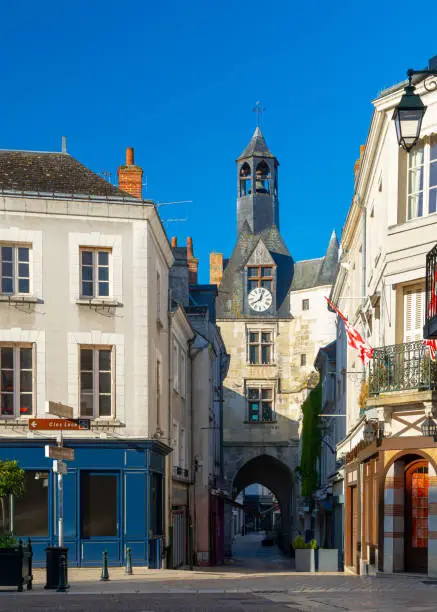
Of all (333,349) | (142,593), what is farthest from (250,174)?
(142,593)

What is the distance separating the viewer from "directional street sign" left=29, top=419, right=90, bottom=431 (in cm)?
2159

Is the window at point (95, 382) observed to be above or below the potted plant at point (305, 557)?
above

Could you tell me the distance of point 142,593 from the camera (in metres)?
17.5

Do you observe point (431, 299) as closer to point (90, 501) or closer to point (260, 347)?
point (90, 501)

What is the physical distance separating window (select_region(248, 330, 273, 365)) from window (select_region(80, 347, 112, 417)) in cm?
3387

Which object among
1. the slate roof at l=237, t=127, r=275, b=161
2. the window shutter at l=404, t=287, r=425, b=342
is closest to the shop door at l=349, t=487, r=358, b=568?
the window shutter at l=404, t=287, r=425, b=342

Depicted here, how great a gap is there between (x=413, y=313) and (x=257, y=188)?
45.8 metres

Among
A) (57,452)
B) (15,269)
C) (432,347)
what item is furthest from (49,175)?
(432,347)

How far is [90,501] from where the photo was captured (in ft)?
84.2

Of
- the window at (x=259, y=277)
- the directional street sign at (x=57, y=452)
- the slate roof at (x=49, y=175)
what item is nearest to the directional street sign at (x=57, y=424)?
the directional street sign at (x=57, y=452)

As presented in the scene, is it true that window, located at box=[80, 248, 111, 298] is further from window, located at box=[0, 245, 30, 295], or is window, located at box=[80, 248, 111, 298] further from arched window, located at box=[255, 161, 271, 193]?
arched window, located at box=[255, 161, 271, 193]

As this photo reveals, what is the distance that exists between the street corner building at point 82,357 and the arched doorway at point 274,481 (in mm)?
35608

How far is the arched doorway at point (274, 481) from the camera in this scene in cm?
6228

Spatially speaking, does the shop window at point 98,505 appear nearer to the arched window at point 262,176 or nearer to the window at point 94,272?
the window at point 94,272
